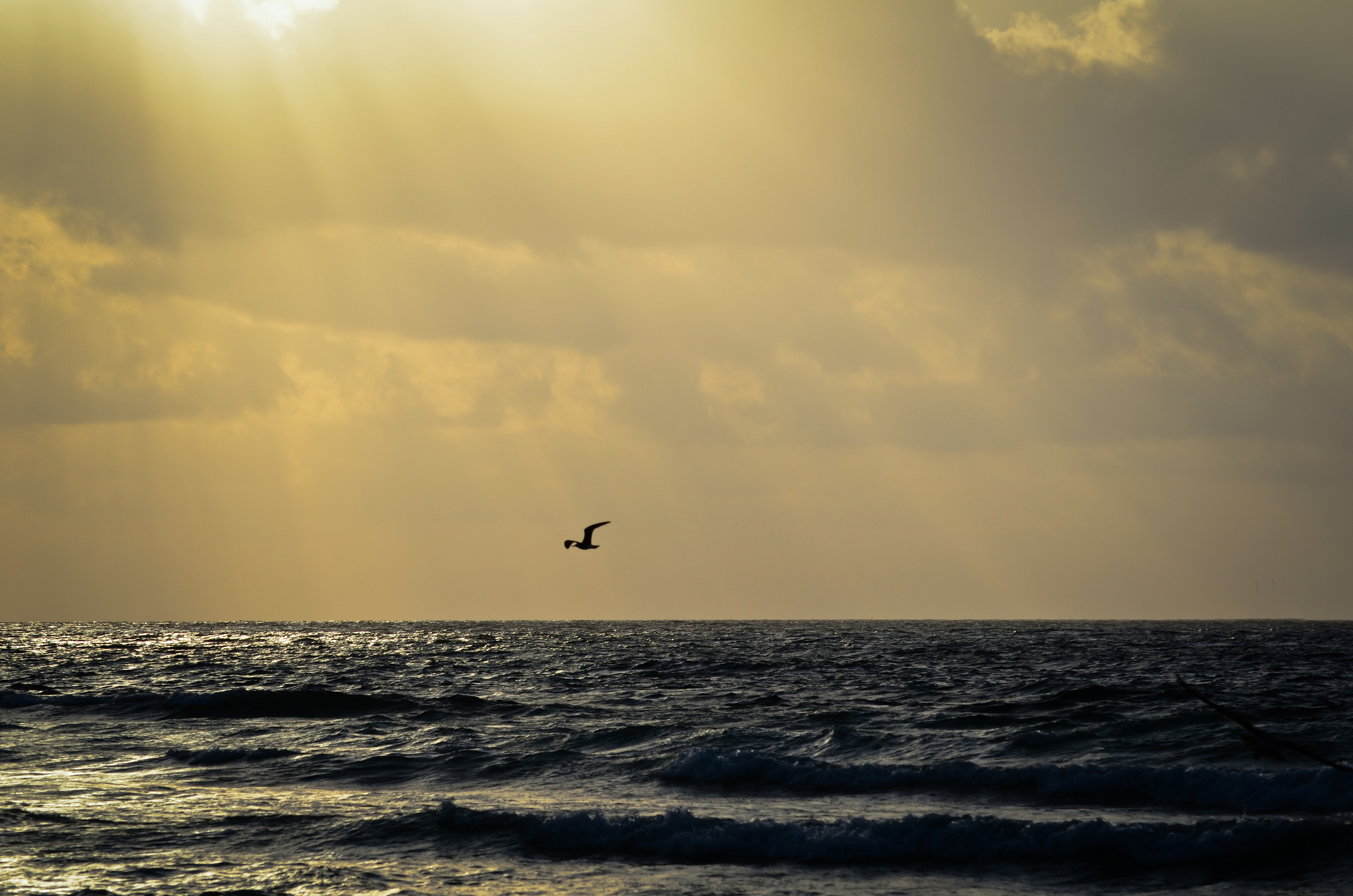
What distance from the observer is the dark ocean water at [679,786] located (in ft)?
46.7

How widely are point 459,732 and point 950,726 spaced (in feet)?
41.8

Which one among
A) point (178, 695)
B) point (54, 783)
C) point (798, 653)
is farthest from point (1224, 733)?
point (798, 653)

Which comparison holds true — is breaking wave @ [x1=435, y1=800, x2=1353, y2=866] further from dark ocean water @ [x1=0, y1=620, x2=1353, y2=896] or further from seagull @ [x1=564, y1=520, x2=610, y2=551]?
seagull @ [x1=564, y1=520, x2=610, y2=551]

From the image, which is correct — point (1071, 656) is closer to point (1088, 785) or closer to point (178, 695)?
point (1088, 785)

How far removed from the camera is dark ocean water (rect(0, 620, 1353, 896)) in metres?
14.2

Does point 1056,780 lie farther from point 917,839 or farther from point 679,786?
point 679,786

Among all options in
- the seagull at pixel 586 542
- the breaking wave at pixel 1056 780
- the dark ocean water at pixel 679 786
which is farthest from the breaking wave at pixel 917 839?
the seagull at pixel 586 542

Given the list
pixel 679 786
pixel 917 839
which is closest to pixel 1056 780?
pixel 917 839

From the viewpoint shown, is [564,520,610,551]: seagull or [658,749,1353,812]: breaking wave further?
[564,520,610,551]: seagull

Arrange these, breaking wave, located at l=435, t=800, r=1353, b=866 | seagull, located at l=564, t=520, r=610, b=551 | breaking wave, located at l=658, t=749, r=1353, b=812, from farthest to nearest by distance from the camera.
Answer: seagull, located at l=564, t=520, r=610, b=551
breaking wave, located at l=658, t=749, r=1353, b=812
breaking wave, located at l=435, t=800, r=1353, b=866

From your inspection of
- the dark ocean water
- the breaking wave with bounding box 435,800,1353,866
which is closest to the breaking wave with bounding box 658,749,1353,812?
the dark ocean water

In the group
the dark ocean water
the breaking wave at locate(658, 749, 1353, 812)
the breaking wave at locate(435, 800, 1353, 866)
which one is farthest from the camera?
the breaking wave at locate(658, 749, 1353, 812)

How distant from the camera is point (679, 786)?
66.7 ft

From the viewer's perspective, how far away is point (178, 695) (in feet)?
115
